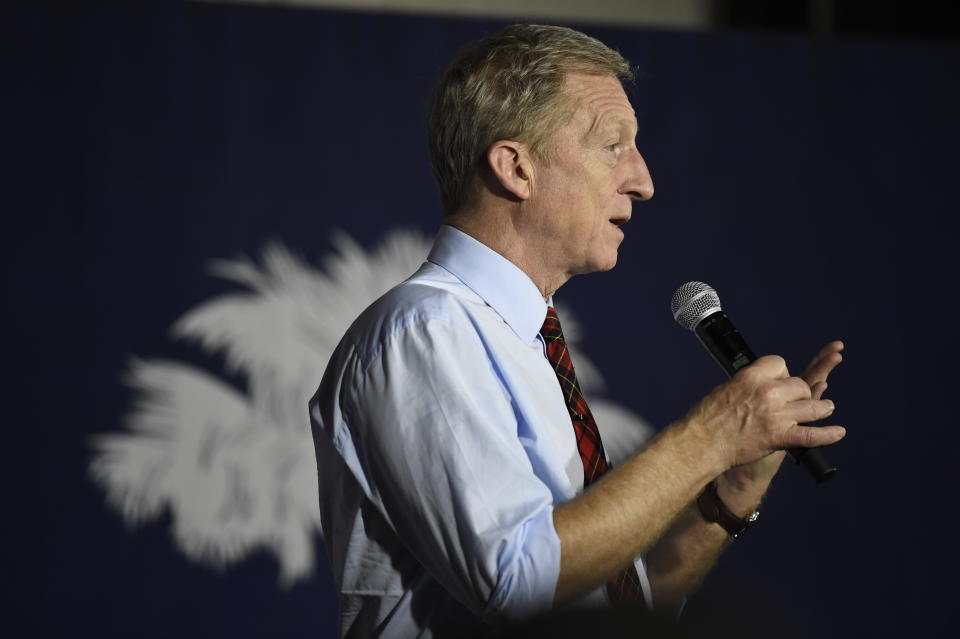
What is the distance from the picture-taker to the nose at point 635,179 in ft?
4.81

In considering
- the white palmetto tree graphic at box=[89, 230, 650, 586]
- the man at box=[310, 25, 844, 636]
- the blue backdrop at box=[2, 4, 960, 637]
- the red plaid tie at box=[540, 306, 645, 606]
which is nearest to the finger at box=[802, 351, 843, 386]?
the man at box=[310, 25, 844, 636]

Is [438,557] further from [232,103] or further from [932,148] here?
[932,148]

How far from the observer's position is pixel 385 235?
338cm

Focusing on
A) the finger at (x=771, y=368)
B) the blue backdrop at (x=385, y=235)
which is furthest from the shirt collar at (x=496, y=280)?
the blue backdrop at (x=385, y=235)

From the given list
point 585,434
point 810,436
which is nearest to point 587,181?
point 585,434

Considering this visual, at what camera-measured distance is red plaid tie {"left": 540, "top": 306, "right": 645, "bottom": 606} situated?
53.2 inches

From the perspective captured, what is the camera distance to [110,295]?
3.09m

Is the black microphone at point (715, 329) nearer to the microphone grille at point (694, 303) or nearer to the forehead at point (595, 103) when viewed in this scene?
the microphone grille at point (694, 303)

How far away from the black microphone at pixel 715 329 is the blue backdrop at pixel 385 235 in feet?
4.69

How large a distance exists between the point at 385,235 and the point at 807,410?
2313 millimetres

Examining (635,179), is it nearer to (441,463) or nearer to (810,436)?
(810,436)

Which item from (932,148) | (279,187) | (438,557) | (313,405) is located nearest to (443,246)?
(313,405)

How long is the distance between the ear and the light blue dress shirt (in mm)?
141

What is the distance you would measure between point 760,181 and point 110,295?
2.23m
